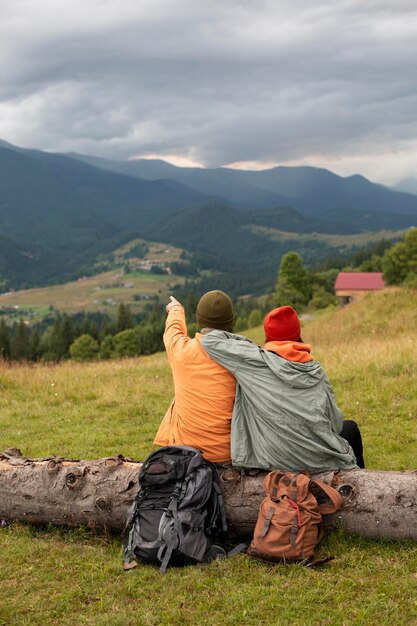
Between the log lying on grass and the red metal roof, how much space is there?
79.9 meters

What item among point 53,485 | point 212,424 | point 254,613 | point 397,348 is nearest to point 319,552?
point 254,613

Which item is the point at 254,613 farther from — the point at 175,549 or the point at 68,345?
the point at 68,345

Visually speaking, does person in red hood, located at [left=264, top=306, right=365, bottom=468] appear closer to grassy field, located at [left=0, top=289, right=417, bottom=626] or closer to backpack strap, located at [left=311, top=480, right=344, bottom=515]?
backpack strap, located at [left=311, top=480, right=344, bottom=515]

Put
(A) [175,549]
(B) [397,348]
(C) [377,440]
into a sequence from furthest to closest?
(B) [397,348], (C) [377,440], (A) [175,549]

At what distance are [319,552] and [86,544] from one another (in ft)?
8.36

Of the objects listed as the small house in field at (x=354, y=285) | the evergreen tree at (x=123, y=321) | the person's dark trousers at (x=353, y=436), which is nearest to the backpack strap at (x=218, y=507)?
the person's dark trousers at (x=353, y=436)

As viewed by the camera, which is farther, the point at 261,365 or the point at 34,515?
the point at 34,515

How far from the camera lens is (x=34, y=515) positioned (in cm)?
673

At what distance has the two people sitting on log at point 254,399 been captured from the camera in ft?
19.4

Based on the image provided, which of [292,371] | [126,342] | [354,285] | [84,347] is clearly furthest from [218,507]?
[126,342]

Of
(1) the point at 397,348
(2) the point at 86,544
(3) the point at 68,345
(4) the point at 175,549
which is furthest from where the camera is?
(3) the point at 68,345

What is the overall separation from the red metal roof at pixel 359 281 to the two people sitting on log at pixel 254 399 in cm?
7974

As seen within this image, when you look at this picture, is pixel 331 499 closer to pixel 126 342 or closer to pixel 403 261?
pixel 403 261

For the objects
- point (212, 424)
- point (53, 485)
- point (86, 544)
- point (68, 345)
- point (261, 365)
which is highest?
point (261, 365)
